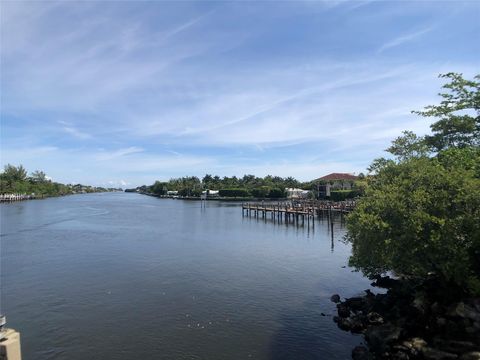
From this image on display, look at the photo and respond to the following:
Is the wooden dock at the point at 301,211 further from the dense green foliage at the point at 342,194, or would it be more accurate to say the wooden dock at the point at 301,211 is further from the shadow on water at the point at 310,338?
the shadow on water at the point at 310,338

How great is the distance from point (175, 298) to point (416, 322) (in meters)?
12.0

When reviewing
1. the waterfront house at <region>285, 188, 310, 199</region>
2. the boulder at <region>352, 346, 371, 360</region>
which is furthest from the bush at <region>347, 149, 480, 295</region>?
the waterfront house at <region>285, 188, 310, 199</region>

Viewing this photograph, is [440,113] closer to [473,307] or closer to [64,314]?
A: [473,307]

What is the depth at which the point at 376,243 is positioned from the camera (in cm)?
1523

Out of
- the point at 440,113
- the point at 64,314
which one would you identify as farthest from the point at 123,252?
the point at 440,113

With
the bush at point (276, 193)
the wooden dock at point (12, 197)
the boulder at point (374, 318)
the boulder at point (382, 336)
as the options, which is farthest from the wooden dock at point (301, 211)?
the wooden dock at point (12, 197)

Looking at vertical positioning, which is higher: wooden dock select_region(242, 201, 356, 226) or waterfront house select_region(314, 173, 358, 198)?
waterfront house select_region(314, 173, 358, 198)

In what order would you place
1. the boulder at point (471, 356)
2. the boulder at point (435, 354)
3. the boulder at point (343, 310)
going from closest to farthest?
the boulder at point (471, 356), the boulder at point (435, 354), the boulder at point (343, 310)

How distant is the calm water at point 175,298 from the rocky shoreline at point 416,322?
111 cm

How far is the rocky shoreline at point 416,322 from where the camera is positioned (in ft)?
41.8

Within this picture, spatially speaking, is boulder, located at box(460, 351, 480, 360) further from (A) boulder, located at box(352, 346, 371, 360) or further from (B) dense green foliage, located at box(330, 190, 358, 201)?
(B) dense green foliage, located at box(330, 190, 358, 201)

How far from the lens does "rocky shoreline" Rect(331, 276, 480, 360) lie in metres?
12.8

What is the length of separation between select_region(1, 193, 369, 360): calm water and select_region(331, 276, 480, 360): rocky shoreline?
111 cm

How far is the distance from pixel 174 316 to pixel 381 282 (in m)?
12.5
